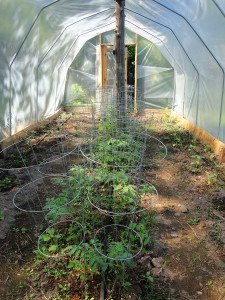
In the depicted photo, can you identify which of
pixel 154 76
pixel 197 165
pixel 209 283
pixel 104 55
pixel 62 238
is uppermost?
pixel 104 55

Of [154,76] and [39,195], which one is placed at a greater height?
[154,76]

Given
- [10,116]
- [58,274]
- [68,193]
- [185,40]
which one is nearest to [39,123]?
[10,116]

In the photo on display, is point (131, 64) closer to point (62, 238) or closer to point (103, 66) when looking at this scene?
point (103, 66)

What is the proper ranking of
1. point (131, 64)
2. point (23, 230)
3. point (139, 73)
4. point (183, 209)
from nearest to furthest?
point (23, 230), point (183, 209), point (139, 73), point (131, 64)

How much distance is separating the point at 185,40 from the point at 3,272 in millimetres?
6252

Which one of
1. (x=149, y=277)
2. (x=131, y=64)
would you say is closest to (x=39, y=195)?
(x=149, y=277)

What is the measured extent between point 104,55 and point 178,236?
→ 26.6 ft

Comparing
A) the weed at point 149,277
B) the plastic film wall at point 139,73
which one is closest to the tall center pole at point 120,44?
the weed at point 149,277

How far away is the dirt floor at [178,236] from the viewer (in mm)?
2994

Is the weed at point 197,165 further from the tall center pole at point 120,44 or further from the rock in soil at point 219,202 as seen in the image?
the tall center pole at point 120,44

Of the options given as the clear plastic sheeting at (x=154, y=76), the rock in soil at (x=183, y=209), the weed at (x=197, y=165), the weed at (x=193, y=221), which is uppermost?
the clear plastic sheeting at (x=154, y=76)

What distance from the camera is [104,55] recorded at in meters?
10.8

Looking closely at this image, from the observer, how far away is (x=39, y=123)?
8.10m

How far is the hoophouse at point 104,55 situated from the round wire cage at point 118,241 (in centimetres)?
341
